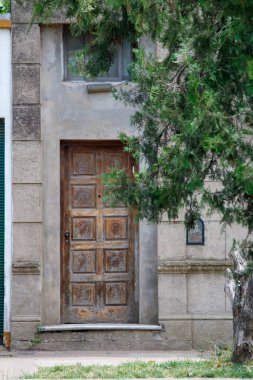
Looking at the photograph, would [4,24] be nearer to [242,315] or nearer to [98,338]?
[98,338]

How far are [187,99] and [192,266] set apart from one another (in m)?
5.80

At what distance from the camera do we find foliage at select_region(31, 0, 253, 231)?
8.62 meters

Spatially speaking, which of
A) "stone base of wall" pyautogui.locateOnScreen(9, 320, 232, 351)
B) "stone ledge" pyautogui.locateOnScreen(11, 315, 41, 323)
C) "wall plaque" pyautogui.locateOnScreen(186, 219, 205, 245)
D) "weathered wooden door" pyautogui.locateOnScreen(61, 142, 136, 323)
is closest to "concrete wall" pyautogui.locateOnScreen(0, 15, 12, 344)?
"stone ledge" pyautogui.locateOnScreen(11, 315, 41, 323)

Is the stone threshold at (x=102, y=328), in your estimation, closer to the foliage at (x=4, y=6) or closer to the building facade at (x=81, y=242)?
the building facade at (x=81, y=242)

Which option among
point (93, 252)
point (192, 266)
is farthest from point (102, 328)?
point (192, 266)

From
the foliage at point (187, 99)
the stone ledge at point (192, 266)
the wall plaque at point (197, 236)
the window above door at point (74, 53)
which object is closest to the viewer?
the foliage at point (187, 99)

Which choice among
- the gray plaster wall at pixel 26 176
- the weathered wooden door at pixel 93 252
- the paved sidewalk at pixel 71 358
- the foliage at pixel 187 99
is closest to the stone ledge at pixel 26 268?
the gray plaster wall at pixel 26 176

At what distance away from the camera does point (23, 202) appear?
15273mm

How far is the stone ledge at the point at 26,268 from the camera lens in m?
15.1

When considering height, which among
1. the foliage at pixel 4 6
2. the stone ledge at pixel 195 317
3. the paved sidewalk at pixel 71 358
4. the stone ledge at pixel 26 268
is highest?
the foliage at pixel 4 6

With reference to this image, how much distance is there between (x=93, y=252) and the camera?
51.4 feet

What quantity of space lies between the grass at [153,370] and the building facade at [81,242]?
195cm

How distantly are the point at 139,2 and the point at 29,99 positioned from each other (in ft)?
23.0

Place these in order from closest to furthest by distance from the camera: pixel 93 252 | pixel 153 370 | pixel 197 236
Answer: pixel 153 370, pixel 197 236, pixel 93 252
